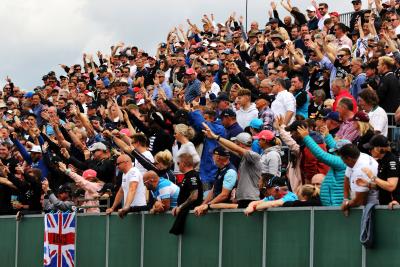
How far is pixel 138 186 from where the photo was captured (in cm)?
1933

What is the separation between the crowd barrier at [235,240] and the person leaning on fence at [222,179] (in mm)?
255

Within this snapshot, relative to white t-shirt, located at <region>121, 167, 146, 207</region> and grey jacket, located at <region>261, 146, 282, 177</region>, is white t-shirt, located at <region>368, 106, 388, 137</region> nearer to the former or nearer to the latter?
grey jacket, located at <region>261, 146, 282, 177</region>

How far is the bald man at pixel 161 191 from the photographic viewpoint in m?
18.3

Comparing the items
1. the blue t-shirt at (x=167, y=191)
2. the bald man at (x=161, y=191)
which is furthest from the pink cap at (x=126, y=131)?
the blue t-shirt at (x=167, y=191)

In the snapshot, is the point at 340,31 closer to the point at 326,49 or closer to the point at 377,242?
the point at 326,49

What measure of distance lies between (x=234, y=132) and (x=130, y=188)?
1925mm

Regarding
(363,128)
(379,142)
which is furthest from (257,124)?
(379,142)

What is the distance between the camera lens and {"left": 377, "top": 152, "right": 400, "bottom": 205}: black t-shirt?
14.0 metres

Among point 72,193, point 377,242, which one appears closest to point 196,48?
point 72,193

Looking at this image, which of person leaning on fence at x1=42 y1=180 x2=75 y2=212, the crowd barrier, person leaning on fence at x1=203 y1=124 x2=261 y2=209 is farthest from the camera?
person leaning on fence at x1=42 y1=180 x2=75 y2=212

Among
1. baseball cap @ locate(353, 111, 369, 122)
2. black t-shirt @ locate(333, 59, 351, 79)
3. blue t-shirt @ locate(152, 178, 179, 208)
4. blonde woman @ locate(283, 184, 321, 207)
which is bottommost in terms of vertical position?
blonde woman @ locate(283, 184, 321, 207)

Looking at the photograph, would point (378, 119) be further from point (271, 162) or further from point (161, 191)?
point (161, 191)

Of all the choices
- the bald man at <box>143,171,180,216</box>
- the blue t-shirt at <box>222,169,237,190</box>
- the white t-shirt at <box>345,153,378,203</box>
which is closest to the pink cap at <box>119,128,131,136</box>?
the bald man at <box>143,171,180,216</box>

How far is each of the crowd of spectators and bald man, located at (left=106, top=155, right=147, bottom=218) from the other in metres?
0.02
